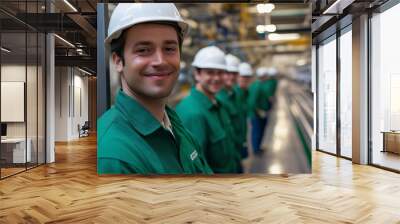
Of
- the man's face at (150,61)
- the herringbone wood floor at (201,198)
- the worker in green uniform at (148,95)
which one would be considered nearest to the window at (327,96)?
the herringbone wood floor at (201,198)

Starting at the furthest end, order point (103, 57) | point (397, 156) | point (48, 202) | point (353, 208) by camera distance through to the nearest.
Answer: point (397, 156) < point (103, 57) < point (48, 202) < point (353, 208)

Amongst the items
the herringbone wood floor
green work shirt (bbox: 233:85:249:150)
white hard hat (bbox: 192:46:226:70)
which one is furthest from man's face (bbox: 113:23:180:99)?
the herringbone wood floor

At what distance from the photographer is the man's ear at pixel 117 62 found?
5537mm

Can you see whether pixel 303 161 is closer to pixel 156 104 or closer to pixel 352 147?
pixel 156 104

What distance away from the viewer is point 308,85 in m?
5.67

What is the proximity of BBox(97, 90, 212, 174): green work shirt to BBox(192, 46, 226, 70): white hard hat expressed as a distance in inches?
30.2

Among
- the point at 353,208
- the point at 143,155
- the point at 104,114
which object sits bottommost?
the point at 353,208

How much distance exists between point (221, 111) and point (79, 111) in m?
14.0

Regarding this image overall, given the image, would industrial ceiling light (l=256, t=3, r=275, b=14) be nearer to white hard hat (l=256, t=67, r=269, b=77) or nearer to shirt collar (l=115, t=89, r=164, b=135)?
white hard hat (l=256, t=67, r=269, b=77)

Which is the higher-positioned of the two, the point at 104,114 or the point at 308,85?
the point at 308,85

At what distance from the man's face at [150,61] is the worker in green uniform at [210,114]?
325 millimetres

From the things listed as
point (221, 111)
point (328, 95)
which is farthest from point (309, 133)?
point (328, 95)

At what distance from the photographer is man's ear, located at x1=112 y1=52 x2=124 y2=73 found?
218 inches

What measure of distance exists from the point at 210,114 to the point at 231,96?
38cm
